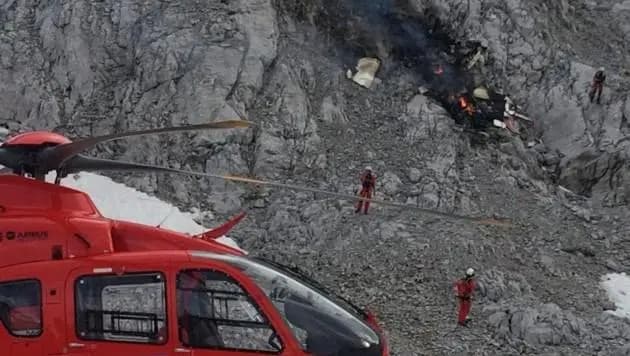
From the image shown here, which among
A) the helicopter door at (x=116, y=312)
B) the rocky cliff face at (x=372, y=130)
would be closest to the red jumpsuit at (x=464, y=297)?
the rocky cliff face at (x=372, y=130)

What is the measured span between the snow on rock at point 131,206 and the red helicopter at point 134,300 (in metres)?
7.72

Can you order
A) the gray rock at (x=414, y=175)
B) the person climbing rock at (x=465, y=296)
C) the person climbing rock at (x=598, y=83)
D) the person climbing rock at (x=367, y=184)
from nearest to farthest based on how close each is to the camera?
the person climbing rock at (x=465, y=296) → the person climbing rock at (x=367, y=184) → the gray rock at (x=414, y=175) → the person climbing rock at (x=598, y=83)

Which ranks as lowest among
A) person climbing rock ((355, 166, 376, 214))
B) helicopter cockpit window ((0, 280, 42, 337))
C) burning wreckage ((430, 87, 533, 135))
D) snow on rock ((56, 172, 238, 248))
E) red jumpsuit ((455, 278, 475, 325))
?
red jumpsuit ((455, 278, 475, 325))

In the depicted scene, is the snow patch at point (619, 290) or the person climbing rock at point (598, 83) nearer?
the snow patch at point (619, 290)

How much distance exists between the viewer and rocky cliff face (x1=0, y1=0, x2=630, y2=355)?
47.1 feet

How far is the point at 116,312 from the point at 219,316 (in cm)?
100

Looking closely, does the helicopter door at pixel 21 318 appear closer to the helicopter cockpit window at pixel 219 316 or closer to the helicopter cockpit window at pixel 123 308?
the helicopter cockpit window at pixel 123 308

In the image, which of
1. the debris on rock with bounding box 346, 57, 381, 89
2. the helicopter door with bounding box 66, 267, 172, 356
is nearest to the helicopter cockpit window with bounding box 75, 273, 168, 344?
the helicopter door with bounding box 66, 267, 172, 356

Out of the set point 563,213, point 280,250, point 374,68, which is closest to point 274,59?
point 374,68

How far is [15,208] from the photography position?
7.23 meters

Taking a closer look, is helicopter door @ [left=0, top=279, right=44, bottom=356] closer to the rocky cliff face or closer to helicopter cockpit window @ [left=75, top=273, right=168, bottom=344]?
helicopter cockpit window @ [left=75, top=273, right=168, bottom=344]

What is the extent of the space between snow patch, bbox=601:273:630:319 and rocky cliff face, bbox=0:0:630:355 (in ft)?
0.80

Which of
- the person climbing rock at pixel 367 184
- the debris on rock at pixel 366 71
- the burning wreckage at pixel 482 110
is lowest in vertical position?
the person climbing rock at pixel 367 184

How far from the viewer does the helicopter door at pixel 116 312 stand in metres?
6.84
